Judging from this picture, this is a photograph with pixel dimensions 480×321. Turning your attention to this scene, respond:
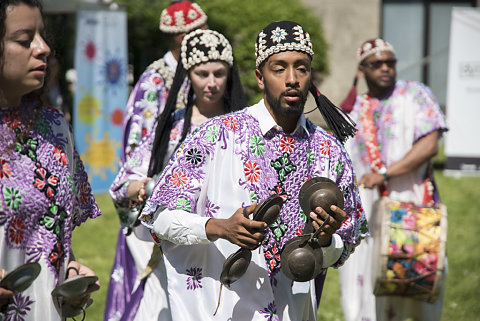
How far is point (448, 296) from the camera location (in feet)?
25.6

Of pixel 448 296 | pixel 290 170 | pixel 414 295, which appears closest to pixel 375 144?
pixel 414 295

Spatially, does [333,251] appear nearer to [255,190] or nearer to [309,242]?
[309,242]

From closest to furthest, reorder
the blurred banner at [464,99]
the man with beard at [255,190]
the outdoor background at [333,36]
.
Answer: the man with beard at [255,190]
the outdoor background at [333,36]
the blurred banner at [464,99]

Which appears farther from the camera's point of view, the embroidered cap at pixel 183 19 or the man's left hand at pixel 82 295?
the embroidered cap at pixel 183 19

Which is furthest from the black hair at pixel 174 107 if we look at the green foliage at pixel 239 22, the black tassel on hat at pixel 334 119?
the green foliage at pixel 239 22

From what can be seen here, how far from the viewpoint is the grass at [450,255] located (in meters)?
7.36

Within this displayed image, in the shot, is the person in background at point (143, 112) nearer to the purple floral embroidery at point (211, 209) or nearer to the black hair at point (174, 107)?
the black hair at point (174, 107)

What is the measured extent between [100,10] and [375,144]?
6.85 meters

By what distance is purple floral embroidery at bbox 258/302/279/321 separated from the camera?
349cm

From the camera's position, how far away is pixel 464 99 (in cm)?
1307

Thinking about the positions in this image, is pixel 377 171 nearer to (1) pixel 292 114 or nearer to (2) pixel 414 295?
(2) pixel 414 295

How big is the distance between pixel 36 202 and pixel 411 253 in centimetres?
333

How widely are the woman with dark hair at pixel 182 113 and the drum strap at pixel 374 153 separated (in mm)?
1699

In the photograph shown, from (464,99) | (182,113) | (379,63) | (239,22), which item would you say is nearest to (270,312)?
(182,113)
